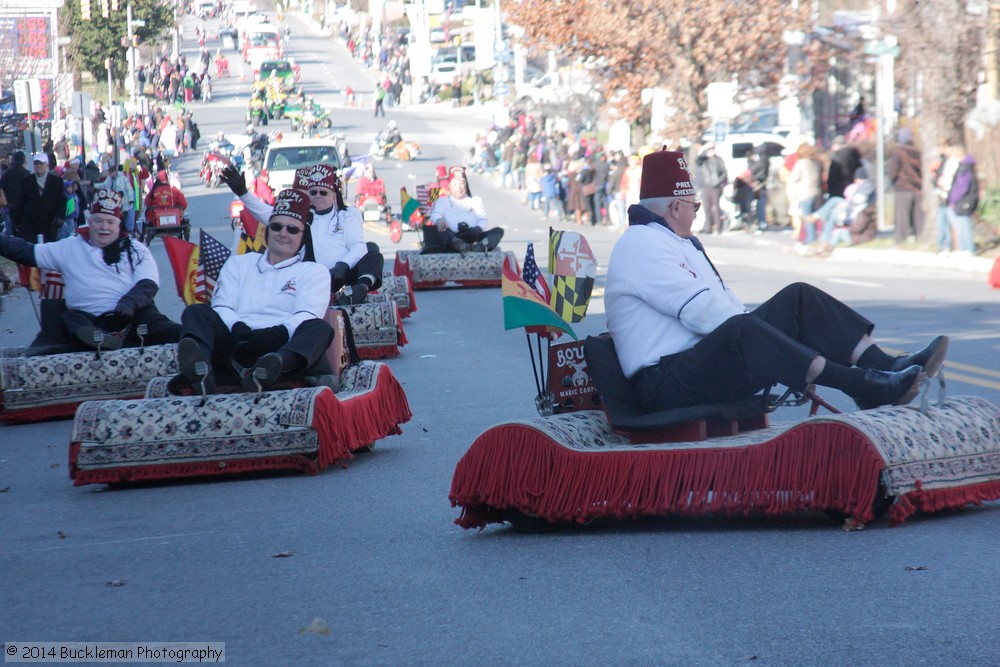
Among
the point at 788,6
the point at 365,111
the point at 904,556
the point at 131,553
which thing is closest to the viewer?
the point at 904,556

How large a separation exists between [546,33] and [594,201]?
6.08 meters

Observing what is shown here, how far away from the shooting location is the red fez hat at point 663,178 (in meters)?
7.30

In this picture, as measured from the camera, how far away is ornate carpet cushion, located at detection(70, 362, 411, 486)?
28.2 ft

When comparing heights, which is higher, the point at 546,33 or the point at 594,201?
the point at 546,33

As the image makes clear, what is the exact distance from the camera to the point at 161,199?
3328cm

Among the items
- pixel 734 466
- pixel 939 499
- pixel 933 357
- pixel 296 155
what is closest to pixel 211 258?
pixel 734 466

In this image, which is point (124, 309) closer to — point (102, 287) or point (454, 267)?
point (102, 287)

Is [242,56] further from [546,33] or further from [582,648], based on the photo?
[582,648]

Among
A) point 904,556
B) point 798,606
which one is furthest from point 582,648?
point 904,556

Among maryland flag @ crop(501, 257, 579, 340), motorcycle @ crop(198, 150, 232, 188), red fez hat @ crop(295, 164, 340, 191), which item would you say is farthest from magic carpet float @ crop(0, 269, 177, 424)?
motorcycle @ crop(198, 150, 232, 188)

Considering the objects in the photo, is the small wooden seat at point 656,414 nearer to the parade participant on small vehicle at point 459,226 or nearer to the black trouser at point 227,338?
the black trouser at point 227,338

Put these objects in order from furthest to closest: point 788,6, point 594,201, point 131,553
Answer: point 788,6, point 594,201, point 131,553

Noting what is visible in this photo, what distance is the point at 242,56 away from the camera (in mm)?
105938

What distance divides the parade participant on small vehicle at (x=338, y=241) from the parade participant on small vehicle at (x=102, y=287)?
209 centimetres
